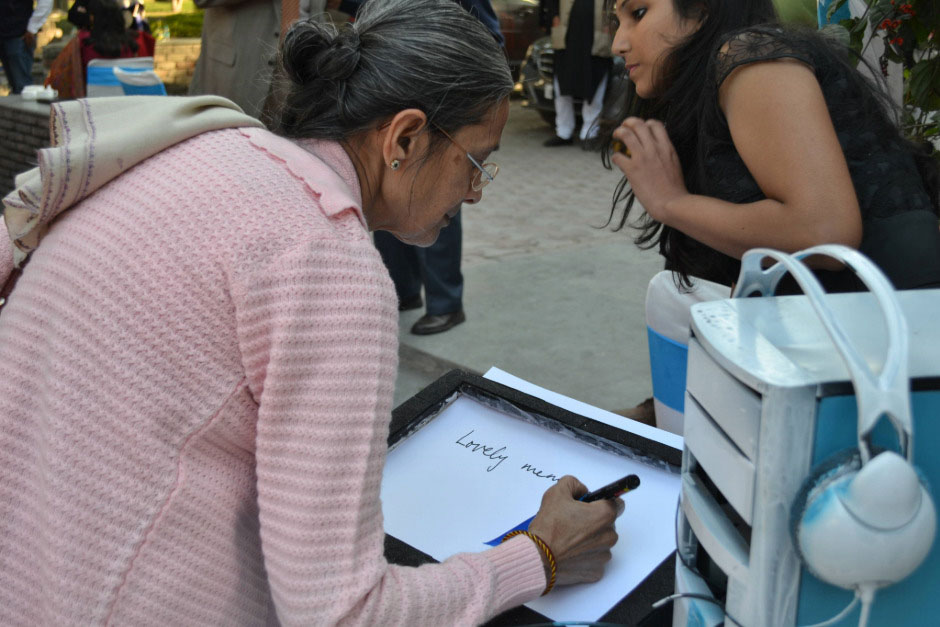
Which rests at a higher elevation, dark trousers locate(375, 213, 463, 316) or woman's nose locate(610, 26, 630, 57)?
woman's nose locate(610, 26, 630, 57)

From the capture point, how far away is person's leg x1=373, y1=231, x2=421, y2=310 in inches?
141

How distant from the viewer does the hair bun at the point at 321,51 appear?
1.14 metres

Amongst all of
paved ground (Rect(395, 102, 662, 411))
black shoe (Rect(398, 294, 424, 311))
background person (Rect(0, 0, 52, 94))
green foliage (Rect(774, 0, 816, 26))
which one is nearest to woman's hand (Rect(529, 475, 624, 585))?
green foliage (Rect(774, 0, 816, 26))

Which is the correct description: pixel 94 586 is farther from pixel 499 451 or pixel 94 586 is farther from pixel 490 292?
pixel 490 292

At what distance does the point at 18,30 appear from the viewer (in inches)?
Answer: 268

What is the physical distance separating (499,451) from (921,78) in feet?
4.29

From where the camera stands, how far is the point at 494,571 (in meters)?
0.97

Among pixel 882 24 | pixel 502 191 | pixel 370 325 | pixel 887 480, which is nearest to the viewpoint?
pixel 887 480

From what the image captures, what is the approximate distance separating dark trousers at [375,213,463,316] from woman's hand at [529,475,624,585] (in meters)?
2.36

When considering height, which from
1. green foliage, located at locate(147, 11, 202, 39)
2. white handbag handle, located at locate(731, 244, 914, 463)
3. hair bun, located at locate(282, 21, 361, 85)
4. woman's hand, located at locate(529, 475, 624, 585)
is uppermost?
hair bun, located at locate(282, 21, 361, 85)

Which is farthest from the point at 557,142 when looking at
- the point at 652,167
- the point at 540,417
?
the point at 540,417

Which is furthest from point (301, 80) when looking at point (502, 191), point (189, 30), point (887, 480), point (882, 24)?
point (189, 30)

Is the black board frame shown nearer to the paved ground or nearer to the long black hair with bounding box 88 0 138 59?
the paved ground

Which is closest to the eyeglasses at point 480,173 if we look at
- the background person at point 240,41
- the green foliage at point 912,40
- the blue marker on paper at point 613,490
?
the blue marker on paper at point 613,490
